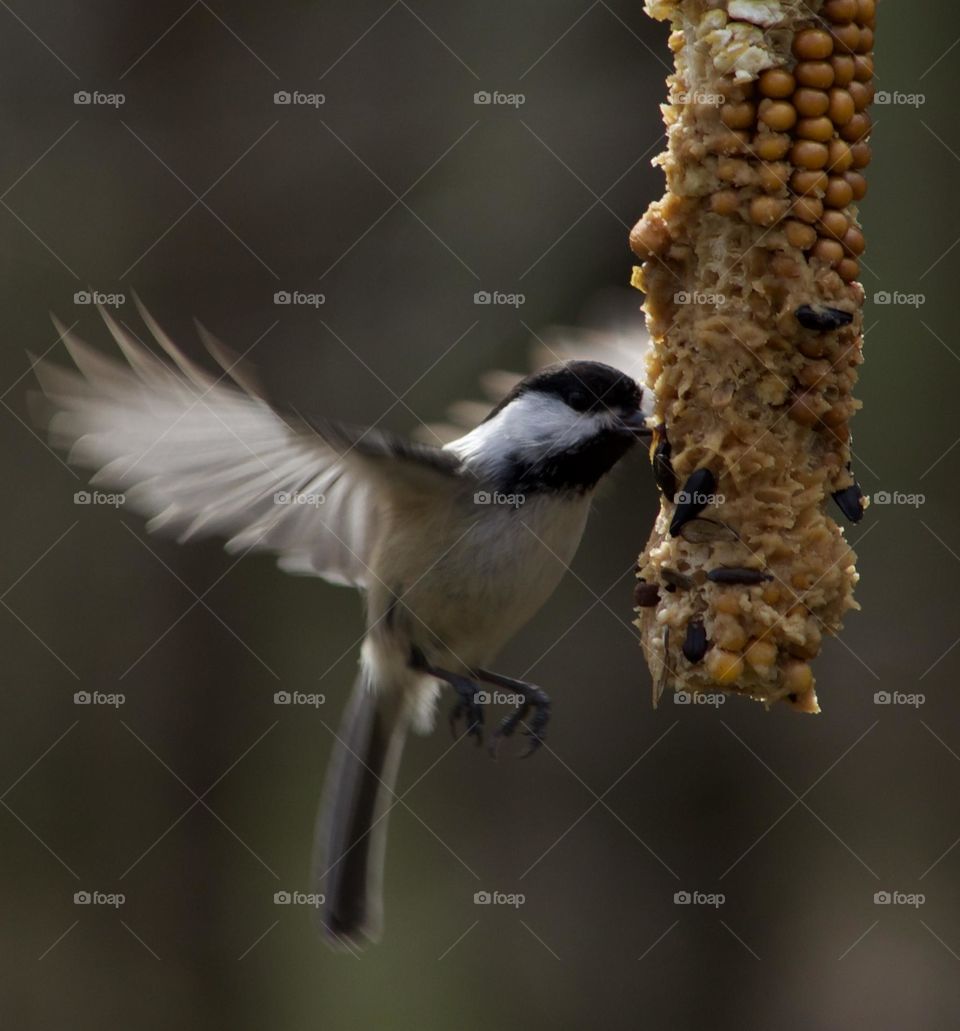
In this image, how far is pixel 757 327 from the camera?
179 cm

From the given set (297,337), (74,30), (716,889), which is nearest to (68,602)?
(297,337)

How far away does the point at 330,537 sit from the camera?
244 centimetres

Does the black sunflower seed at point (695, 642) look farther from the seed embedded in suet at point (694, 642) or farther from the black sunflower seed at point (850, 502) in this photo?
the black sunflower seed at point (850, 502)

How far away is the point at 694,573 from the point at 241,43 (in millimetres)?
2541

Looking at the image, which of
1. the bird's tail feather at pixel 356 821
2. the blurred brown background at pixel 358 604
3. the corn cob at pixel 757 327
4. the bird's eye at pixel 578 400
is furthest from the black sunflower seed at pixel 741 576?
the blurred brown background at pixel 358 604

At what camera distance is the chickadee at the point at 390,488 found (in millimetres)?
1992

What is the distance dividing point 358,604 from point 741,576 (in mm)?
2410

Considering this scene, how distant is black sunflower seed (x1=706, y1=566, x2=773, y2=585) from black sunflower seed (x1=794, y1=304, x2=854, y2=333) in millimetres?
343

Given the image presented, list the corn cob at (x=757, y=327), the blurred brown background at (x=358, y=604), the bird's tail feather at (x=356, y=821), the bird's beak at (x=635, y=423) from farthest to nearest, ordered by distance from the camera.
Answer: the blurred brown background at (x=358, y=604) → the bird's tail feather at (x=356, y=821) → the bird's beak at (x=635, y=423) → the corn cob at (x=757, y=327)

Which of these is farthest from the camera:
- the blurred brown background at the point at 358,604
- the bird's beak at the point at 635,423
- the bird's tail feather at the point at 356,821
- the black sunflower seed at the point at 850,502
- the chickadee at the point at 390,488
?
the blurred brown background at the point at 358,604

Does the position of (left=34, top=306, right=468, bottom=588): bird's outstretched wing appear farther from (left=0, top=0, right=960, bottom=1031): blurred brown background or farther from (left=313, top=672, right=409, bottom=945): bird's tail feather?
(left=0, top=0, right=960, bottom=1031): blurred brown background

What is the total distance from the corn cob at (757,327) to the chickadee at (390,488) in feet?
1.14

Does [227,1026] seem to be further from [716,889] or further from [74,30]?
[74,30]

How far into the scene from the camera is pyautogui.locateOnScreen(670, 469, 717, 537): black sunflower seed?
5.97 ft
